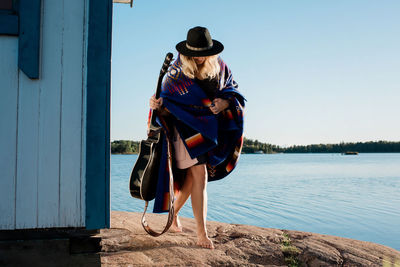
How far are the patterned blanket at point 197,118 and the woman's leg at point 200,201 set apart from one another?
0.57ft

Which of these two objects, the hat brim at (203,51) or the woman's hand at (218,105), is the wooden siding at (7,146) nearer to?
the hat brim at (203,51)

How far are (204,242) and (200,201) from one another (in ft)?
1.23

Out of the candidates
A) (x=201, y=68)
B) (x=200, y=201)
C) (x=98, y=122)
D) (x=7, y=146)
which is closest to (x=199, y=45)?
(x=201, y=68)

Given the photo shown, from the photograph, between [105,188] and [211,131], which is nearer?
[105,188]

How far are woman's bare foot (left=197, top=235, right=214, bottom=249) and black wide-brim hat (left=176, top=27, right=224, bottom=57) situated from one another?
169 cm

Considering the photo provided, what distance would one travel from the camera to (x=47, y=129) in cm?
254

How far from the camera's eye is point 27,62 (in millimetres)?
2484

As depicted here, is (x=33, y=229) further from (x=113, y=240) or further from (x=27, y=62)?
(x=27, y=62)

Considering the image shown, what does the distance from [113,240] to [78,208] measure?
0.91 metres

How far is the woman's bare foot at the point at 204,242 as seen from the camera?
3.21 meters

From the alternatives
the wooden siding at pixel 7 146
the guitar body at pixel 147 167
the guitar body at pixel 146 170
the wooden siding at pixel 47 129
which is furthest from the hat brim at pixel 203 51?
the wooden siding at pixel 7 146

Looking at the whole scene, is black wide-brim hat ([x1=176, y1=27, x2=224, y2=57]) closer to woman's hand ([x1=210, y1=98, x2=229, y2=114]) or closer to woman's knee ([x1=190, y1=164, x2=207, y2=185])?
woman's hand ([x1=210, y1=98, x2=229, y2=114])

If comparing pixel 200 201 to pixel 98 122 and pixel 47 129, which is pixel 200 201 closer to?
pixel 98 122

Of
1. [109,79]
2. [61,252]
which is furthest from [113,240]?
[109,79]
